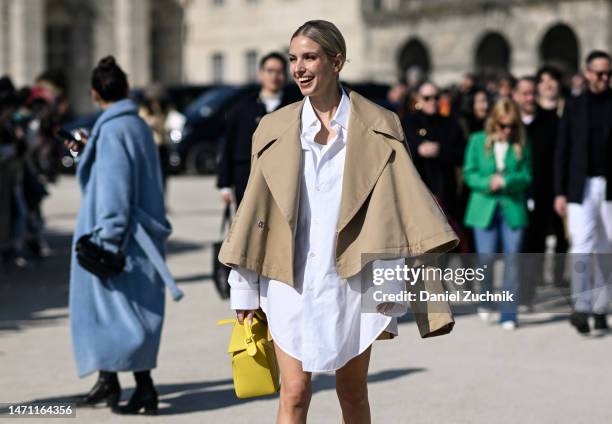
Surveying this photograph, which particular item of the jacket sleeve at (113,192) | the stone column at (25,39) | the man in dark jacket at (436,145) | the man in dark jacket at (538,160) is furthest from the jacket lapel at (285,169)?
the stone column at (25,39)

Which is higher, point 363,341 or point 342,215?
point 342,215

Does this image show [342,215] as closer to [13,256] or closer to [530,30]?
[13,256]

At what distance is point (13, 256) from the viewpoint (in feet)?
47.0

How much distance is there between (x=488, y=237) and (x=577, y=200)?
3.72 ft

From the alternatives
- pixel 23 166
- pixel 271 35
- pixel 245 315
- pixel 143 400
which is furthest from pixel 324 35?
pixel 271 35

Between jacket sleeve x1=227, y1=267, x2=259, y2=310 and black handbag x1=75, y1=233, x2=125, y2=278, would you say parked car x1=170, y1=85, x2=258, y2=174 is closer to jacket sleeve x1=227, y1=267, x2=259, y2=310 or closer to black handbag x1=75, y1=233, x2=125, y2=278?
black handbag x1=75, y1=233, x2=125, y2=278

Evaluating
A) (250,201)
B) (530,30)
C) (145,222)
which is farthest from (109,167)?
(530,30)

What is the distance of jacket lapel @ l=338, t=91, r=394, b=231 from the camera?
5.04m

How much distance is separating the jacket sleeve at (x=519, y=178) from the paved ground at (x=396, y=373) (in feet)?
3.50

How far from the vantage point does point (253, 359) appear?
17.6 feet

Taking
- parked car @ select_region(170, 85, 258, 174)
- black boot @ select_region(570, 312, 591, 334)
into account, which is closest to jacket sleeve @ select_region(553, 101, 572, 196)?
black boot @ select_region(570, 312, 591, 334)

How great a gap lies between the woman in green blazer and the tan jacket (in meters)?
5.87

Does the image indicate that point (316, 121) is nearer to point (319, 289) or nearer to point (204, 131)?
point (319, 289)

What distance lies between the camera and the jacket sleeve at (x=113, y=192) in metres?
7.41
